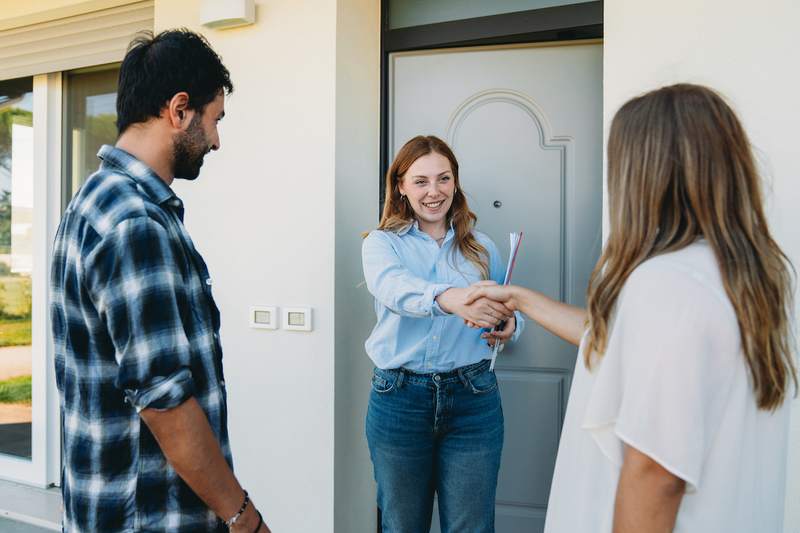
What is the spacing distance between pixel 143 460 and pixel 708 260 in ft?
3.39

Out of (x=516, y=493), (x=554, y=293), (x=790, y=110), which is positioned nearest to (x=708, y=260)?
(x=790, y=110)

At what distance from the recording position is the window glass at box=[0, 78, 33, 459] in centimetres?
345

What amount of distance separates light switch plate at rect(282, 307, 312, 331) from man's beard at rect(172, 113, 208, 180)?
43.3 inches

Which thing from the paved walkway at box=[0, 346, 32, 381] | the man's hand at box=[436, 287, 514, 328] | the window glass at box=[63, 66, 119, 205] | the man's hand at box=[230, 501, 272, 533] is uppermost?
the window glass at box=[63, 66, 119, 205]

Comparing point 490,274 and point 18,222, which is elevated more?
point 18,222

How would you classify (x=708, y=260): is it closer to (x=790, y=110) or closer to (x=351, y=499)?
(x=790, y=110)

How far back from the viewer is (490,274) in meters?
2.05

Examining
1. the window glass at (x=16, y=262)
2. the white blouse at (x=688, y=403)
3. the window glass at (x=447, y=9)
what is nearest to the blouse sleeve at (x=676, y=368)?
the white blouse at (x=688, y=403)

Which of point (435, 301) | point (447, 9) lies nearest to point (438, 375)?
point (435, 301)

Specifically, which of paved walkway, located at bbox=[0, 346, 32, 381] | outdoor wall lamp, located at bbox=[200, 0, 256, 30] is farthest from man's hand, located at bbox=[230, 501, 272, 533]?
paved walkway, located at bbox=[0, 346, 32, 381]

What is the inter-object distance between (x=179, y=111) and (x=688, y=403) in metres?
1.07

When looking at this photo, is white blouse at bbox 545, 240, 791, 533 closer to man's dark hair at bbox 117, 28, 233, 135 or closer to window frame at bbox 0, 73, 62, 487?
man's dark hair at bbox 117, 28, 233, 135

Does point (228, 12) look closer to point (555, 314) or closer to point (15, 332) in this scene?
point (555, 314)

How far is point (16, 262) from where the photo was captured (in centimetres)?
352
